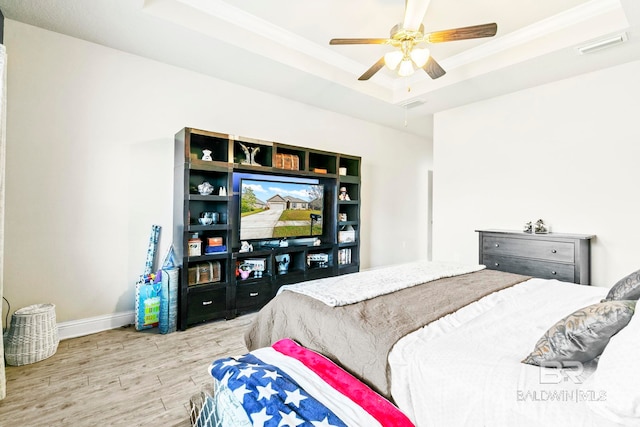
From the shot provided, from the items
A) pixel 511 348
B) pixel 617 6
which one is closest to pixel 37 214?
pixel 511 348

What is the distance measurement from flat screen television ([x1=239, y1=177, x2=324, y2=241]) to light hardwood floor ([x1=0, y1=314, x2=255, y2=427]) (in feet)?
4.05

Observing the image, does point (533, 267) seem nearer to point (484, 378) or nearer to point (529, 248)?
point (529, 248)

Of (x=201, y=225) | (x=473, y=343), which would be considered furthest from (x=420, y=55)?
(x=201, y=225)

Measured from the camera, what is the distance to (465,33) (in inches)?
87.4

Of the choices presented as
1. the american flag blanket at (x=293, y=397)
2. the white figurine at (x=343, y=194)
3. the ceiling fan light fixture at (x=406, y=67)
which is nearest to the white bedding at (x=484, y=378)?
the american flag blanket at (x=293, y=397)

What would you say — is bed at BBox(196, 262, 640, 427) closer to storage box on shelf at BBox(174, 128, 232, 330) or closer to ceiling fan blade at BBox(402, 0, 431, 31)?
storage box on shelf at BBox(174, 128, 232, 330)

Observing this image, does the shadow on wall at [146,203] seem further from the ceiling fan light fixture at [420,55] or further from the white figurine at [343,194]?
the ceiling fan light fixture at [420,55]

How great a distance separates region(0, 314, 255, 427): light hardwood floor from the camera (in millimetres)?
1722

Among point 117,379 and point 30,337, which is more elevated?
point 30,337

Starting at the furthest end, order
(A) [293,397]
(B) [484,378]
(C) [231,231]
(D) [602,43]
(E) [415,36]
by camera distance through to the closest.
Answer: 1. (C) [231,231]
2. (D) [602,43]
3. (E) [415,36]
4. (A) [293,397]
5. (B) [484,378]

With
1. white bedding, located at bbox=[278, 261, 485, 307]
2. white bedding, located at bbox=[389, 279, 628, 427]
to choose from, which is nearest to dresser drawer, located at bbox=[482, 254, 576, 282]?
white bedding, located at bbox=[278, 261, 485, 307]

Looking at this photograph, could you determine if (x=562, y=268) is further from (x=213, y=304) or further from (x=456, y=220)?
(x=213, y=304)

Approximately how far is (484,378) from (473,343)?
0.26 m

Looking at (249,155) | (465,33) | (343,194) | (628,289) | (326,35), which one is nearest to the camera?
(628,289)
